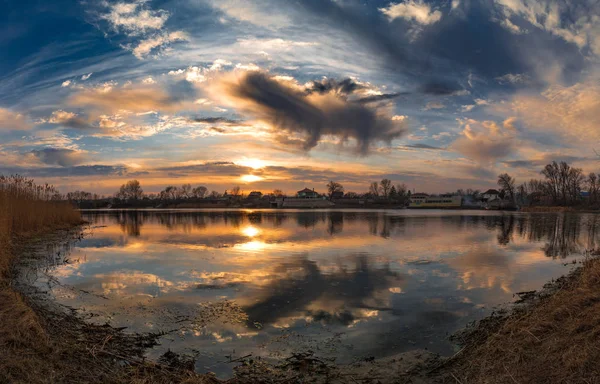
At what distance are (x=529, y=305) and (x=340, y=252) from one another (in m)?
13.5

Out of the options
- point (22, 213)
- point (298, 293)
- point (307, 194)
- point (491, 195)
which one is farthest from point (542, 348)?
point (491, 195)

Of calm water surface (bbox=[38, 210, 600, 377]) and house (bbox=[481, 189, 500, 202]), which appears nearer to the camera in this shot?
calm water surface (bbox=[38, 210, 600, 377])

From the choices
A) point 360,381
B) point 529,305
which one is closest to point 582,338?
point 360,381

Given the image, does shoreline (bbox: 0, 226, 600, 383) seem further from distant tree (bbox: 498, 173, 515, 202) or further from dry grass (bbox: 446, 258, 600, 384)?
distant tree (bbox: 498, 173, 515, 202)

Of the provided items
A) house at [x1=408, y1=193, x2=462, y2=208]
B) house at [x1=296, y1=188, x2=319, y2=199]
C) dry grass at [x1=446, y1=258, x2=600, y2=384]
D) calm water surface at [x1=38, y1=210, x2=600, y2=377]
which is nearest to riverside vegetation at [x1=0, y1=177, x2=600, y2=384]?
dry grass at [x1=446, y1=258, x2=600, y2=384]

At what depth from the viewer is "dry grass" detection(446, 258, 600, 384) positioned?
590 cm

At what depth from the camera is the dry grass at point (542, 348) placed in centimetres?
590

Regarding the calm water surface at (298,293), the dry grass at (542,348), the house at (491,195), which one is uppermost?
the house at (491,195)

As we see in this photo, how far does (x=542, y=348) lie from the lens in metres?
6.99

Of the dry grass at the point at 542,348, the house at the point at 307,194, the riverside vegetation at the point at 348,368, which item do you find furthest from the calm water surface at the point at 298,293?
the house at the point at 307,194

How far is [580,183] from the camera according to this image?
131 meters

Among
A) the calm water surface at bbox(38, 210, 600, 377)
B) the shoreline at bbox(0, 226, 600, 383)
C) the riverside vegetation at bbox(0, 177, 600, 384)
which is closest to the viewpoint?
the riverside vegetation at bbox(0, 177, 600, 384)

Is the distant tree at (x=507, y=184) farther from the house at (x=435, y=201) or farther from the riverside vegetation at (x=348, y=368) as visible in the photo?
the riverside vegetation at (x=348, y=368)

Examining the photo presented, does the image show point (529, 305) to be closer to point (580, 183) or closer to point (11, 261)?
point (11, 261)
